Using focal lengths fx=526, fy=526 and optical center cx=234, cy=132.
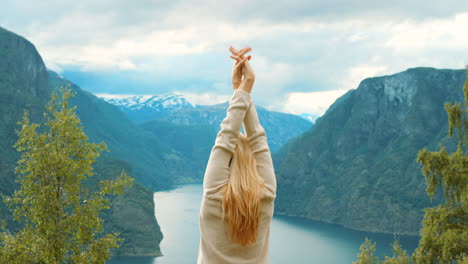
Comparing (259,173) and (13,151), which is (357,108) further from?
(259,173)

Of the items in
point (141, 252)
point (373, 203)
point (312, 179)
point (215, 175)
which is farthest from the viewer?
point (312, 179)

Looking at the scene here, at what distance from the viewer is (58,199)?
25.2 feet

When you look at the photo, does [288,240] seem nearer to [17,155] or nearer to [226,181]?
[17,155]

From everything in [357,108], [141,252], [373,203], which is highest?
[357,108]

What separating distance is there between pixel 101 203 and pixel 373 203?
132 m

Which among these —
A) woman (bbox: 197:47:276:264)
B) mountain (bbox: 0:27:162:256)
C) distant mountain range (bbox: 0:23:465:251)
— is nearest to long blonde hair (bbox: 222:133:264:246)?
woman (bbox: 197:47:276:264)

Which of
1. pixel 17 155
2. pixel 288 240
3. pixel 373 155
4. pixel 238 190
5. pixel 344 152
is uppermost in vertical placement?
pixel 344 152

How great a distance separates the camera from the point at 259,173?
13.4ft

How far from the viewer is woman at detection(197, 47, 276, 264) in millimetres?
3908

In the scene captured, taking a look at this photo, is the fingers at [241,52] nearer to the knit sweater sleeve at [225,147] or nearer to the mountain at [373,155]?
the knit sweater sleeve at [225,147]

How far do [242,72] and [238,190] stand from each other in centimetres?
99

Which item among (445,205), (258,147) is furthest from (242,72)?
(445,205)

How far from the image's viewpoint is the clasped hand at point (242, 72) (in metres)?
4.13

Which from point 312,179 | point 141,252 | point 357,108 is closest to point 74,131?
point 141,252
